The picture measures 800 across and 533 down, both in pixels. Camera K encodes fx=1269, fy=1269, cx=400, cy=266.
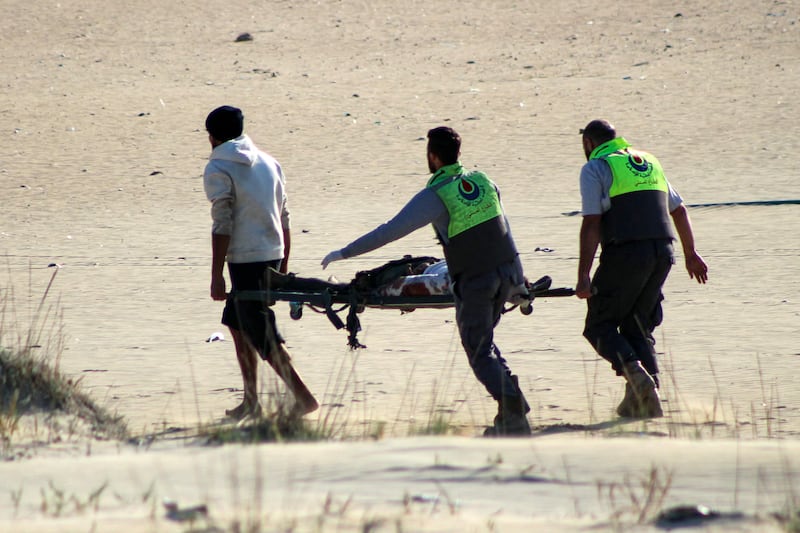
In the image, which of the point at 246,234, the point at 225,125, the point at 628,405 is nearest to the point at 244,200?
the point at 246,234

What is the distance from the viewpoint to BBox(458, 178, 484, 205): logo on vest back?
6.18 m

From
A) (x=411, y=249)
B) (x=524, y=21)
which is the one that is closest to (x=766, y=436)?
(x=411, y=249)

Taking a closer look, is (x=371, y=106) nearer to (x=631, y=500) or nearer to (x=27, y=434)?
(x=27, y=434)

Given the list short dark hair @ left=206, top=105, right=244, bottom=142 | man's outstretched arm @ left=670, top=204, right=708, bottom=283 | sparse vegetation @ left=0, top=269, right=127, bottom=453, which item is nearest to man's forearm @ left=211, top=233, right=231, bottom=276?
short dark hair @ left=206, top=105, right=244, bottom=142

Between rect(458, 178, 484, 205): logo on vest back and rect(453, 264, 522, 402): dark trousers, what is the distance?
37cm

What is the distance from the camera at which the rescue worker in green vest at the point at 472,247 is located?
619 cm

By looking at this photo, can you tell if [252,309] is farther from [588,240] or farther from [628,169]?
[628,169]

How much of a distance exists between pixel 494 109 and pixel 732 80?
4.98 metres

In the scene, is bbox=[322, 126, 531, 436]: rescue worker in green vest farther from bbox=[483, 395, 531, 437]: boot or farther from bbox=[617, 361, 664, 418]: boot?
bbox=[617, 361, 664, 418]: boot

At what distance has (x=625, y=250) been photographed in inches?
264

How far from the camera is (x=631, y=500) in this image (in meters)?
4.38

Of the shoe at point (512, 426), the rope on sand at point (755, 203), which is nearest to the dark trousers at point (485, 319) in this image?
the shoe at point (512, 426)

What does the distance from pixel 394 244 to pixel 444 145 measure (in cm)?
750

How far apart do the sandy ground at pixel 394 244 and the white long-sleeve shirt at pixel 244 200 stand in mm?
978
